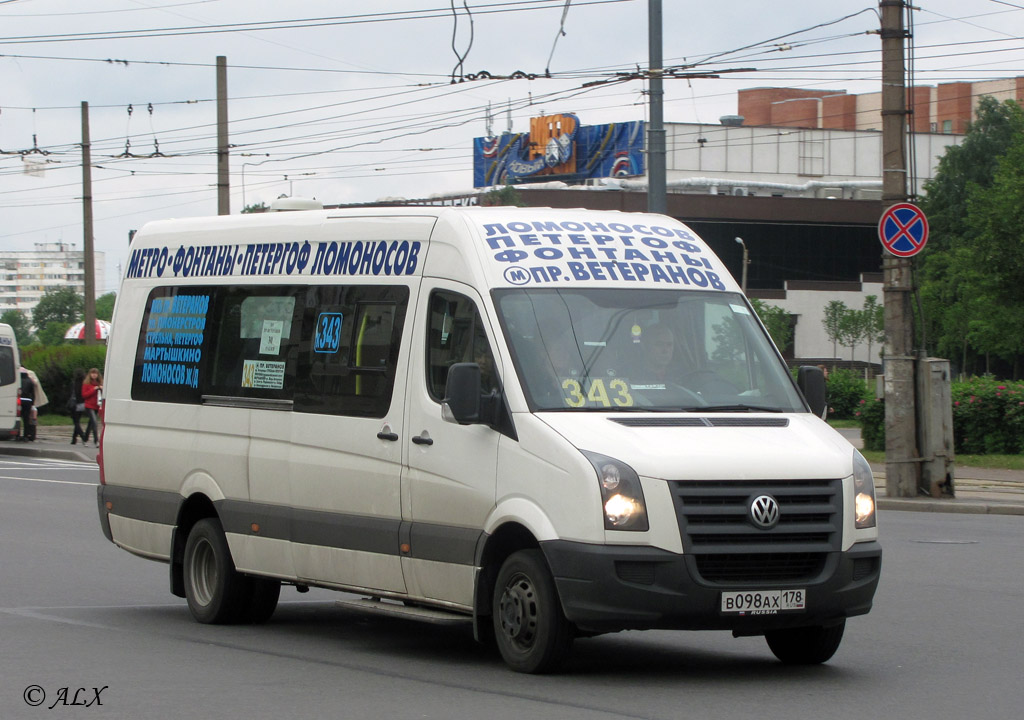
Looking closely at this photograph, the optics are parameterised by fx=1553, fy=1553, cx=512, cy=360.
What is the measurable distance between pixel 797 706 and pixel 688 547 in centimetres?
89

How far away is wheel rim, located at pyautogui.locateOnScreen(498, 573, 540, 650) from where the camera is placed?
7.79m

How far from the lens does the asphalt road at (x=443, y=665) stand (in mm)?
7113

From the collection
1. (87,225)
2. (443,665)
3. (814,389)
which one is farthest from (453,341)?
(87,225)

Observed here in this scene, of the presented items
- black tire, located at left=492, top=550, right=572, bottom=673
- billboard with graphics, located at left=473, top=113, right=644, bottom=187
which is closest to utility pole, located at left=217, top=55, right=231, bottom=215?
black tire, located at left=492, top=550, right=572, bottom=673

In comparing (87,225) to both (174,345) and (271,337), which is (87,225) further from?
(271,337)

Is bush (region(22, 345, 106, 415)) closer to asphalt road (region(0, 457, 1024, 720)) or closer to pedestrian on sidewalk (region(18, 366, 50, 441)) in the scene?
pedestrian on sidewalk (region(18, 366, 50, 441))

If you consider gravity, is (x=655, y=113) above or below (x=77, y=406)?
above

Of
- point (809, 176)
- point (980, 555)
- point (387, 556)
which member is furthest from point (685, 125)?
point (387, 556)

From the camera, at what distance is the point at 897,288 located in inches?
784

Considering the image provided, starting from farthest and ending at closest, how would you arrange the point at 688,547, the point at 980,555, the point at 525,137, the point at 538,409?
1. the point at 525,137
2. the point at 980,555
3. the point at 538,409
4. the point at 688,547

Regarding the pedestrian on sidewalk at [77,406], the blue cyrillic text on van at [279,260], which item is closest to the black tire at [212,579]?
the blue cyrillic text on van at [279,260]

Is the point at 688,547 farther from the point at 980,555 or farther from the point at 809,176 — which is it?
the point at 809,176

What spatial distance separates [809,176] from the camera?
92312 mm

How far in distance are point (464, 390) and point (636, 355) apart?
1001mm
